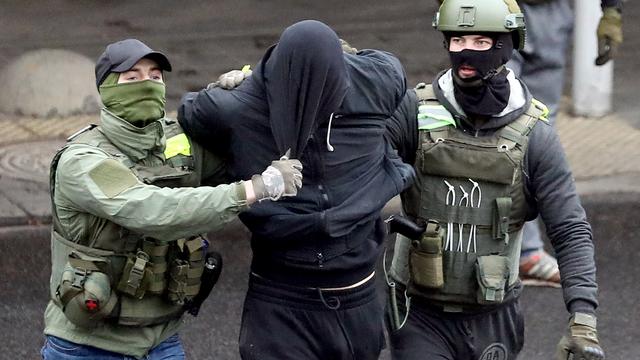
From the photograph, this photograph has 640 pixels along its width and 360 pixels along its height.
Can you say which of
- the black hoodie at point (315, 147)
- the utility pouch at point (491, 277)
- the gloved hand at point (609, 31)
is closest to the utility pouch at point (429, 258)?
the utility pouch at point (491, 277)

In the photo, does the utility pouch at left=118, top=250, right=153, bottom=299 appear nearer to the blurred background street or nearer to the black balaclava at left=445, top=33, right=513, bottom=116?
the black balaclava at left=445, top=33, right=513, bottom=116

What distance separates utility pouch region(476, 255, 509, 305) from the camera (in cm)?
420

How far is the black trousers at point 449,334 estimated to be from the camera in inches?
171

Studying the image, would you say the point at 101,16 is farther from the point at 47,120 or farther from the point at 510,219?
the point at 510,219

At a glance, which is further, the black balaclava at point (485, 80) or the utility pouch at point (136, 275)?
the black balaclava at point (485, 80)

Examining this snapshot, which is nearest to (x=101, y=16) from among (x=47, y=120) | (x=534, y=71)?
(x=47, y=120)

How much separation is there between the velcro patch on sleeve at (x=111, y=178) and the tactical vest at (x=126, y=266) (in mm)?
80

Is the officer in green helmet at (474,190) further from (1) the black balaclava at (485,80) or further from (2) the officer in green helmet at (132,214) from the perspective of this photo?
(2) the officer in green helmet at (132,214)

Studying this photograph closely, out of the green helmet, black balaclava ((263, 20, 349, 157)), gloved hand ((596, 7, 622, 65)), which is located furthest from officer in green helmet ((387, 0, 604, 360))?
gloved hand ((596, 7, 622, 65))

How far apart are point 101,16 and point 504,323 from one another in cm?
734

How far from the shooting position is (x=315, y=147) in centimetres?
386

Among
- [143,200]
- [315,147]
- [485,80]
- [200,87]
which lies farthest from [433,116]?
[200,87]

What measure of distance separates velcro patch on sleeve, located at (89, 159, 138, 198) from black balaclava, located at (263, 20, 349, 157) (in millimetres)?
433

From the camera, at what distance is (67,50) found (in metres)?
10.0
